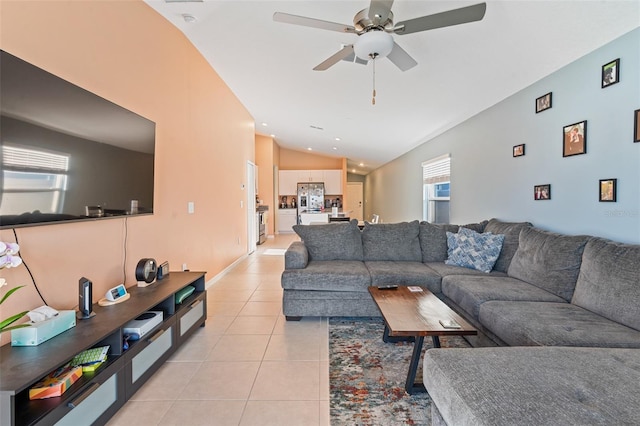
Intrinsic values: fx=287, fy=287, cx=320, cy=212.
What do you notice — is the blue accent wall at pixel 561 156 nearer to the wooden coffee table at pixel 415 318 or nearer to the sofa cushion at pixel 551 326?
the sofa cushion at pixel 551 326

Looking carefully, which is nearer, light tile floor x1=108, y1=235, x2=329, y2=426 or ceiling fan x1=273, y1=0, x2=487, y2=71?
light tile floor x1=108, y1=235, x2=329, y2=426

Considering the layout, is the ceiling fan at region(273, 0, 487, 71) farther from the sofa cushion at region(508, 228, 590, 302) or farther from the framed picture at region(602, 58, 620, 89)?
the sofa cushion at region(508, 228, 590, 302)

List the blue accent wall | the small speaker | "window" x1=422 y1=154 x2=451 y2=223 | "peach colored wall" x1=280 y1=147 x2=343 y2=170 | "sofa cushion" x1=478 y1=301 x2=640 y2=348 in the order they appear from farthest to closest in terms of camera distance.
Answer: "peach colored wall" x1=280 y1=147 x2=343 y2=170 → "window" x1=422 y1=154 x2=451 y2=223 → the blue accent wall → the small speaker → "sofa cushion" x1=478 y1=301 x2=640 y2=348

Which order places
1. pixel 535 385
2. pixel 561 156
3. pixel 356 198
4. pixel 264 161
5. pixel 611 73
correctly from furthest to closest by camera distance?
pixel 356 198 < pixel 264 161 < pixel 561 156 < pixel 611 73 < pixel 535 385

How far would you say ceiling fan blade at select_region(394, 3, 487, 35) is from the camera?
1.71 m

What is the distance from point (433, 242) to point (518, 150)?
1.36 m

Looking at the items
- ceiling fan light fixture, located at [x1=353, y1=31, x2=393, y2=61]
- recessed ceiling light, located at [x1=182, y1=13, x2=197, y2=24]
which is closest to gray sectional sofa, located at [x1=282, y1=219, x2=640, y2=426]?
ceiling fan light fixture, located at [x1=353, y1=31, x2=393, y2=61]

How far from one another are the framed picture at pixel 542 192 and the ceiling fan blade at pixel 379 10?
7.32 ft

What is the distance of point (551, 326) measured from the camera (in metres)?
1.66

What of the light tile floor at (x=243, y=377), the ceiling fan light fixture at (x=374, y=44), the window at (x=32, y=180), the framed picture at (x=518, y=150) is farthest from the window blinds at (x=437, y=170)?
the window at (x=32, y=180)

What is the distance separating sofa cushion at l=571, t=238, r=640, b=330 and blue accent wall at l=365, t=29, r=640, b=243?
328 mm

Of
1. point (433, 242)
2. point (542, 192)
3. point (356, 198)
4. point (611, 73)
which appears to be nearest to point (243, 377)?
point (433, 242)

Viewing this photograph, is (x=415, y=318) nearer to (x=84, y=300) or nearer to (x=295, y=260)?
(x=295, y=260)

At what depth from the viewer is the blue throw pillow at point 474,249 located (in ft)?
9.53
